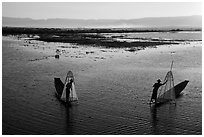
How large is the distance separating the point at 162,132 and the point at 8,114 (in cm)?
674

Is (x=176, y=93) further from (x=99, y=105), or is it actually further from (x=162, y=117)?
(x=99, y=105)

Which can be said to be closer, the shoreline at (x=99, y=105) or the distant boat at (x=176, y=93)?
the shoreline at (x=99, y=105)

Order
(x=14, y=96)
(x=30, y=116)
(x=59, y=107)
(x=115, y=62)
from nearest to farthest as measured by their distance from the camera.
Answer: (x=30, y=116), (x=59, y=107), (x=14, y=96), (x=115, y=62)

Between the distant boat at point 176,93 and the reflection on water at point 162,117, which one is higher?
the distant boat at point 176,93

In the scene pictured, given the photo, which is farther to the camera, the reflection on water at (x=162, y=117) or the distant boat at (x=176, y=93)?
the distant boat at (x=176, y=93)

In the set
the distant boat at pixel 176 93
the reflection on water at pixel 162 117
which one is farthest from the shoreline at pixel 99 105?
the distant boat at pixel 176 93

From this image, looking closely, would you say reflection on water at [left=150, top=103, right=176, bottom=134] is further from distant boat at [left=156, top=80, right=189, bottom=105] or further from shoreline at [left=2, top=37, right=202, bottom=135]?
distant boat at [left=156, top=80, right=189, bottom=105]

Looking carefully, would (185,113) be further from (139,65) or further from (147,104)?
(139,65)

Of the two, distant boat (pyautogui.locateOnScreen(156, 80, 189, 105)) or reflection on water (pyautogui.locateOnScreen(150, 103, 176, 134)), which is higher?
distant boat (pyautogui.locateOnScreen(156, 80, 189, 105))

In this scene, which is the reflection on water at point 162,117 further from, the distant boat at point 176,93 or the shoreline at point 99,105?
the distant boat at point 176,93

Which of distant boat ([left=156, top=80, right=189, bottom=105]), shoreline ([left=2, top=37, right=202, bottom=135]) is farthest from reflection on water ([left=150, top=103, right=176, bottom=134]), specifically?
distant boat ([left=156, top=80, right=189, bottom=105])

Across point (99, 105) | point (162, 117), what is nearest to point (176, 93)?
point (162, 117)

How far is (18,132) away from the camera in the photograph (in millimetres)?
10719

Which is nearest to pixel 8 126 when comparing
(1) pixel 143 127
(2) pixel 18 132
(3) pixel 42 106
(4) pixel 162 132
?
(2) pixel 18 132
